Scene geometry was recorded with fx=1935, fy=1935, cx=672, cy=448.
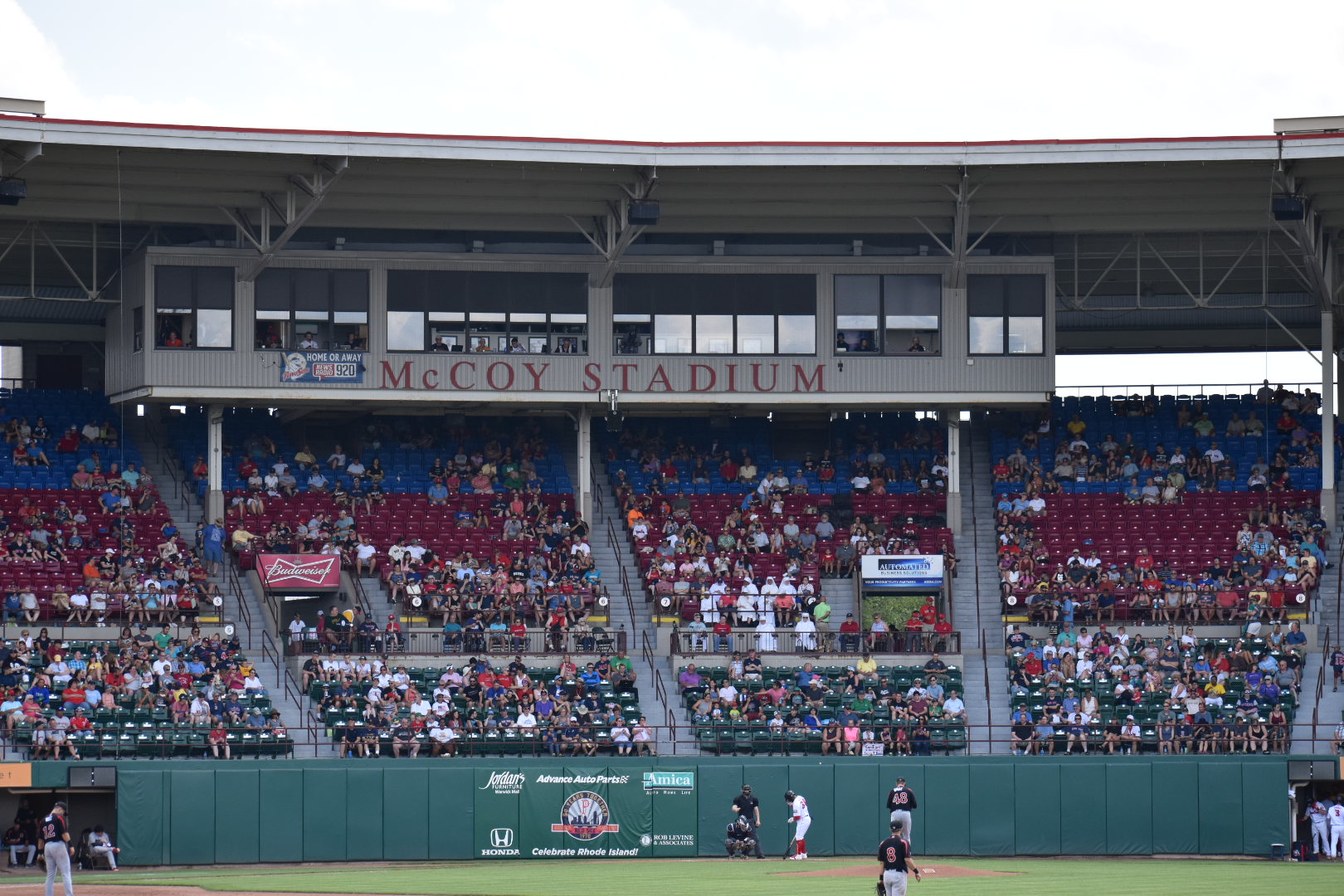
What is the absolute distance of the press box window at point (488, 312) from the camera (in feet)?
144

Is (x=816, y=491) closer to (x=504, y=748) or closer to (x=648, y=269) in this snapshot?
(x=648, y=269)

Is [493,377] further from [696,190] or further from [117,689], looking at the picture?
[117,689]

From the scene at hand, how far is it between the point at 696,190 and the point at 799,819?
1420 cm

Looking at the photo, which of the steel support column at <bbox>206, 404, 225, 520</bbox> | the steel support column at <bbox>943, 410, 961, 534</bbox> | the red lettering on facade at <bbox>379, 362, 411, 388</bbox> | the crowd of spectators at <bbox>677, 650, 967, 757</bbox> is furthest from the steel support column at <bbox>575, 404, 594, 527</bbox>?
the steel support column at <bbox>943, 410, 961, 534</bbox>

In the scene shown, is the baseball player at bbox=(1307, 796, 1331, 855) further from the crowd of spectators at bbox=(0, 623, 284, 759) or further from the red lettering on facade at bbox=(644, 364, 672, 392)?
the crowd of spectators at bbox=(0, 623, 284, 759)

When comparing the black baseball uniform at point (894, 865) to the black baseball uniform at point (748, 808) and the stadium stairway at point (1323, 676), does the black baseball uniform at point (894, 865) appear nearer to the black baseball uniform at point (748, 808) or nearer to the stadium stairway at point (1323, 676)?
the black baseball uniform at point (748, 808)

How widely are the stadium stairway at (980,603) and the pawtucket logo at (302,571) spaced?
13473mm

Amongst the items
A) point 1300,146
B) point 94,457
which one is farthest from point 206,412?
point 1300,146

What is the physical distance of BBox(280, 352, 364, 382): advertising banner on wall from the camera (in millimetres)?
43250

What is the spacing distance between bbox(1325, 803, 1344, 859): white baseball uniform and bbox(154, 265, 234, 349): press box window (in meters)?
24.9

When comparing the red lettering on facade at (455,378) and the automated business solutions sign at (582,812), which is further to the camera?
the red lettering on facade at (455,378)

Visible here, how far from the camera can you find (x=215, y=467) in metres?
43.5

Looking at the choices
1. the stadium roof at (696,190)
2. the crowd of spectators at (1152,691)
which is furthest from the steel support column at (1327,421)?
the crowd of spectators at (1152,691)

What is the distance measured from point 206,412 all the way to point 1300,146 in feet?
85.1
